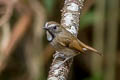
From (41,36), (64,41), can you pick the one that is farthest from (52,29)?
(41,36)

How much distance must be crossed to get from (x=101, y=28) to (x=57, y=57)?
218cm

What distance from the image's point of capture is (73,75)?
6238mm

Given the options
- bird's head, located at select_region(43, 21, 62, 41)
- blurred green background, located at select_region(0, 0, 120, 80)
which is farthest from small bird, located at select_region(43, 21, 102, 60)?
blurred green background, located at select_region(0, 0, 120, 80)

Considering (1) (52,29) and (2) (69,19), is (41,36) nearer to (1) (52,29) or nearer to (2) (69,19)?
(1) (52,29)

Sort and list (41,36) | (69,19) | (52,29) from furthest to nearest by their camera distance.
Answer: (41,36) → (52,29) → (69,19)

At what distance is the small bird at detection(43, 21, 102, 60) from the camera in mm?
3871

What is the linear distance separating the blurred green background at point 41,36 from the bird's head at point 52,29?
1566 millimetres

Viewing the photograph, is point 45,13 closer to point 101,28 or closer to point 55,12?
point 55,12

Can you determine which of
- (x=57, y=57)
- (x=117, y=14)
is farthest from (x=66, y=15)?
(x=117, y=14)

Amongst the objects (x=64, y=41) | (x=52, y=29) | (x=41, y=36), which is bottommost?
(x=41, y=36)

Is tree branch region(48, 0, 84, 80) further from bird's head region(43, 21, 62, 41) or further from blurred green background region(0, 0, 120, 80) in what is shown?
blurred green background region(0, 0, 120, 80)

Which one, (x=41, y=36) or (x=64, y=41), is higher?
(x=64, y=41)

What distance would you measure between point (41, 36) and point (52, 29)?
1831mm

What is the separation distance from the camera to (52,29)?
3889 mm
